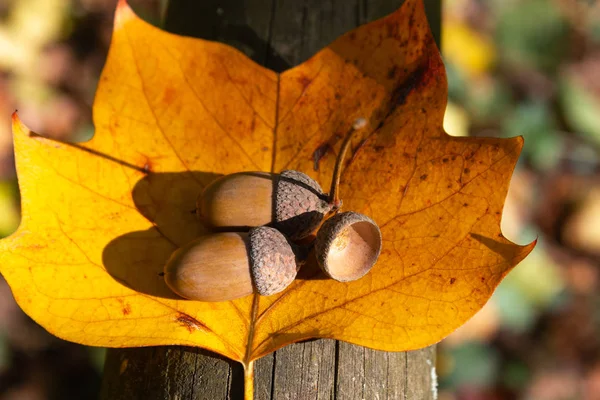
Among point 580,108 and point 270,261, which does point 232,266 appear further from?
point 580,108

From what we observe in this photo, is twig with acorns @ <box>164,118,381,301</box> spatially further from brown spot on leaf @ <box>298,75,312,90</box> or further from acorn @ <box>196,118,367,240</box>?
brown spot on leaf @ <box>298,75,312,90</box>

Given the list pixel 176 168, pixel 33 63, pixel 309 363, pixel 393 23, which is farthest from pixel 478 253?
pixel 33 63

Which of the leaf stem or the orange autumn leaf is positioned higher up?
the orange autumn leaf

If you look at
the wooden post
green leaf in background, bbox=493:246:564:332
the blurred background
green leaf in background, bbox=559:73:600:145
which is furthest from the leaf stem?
green leaf in background, bbox=559:73:600:145

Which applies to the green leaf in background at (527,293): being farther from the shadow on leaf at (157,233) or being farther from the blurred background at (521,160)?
the shadow on leaf at (157,233)

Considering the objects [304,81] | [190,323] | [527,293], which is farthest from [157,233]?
[527,293]

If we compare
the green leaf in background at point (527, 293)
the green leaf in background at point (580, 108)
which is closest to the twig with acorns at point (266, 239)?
the green leaf in background at point (527, 293)

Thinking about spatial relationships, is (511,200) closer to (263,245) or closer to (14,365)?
(263,245)
